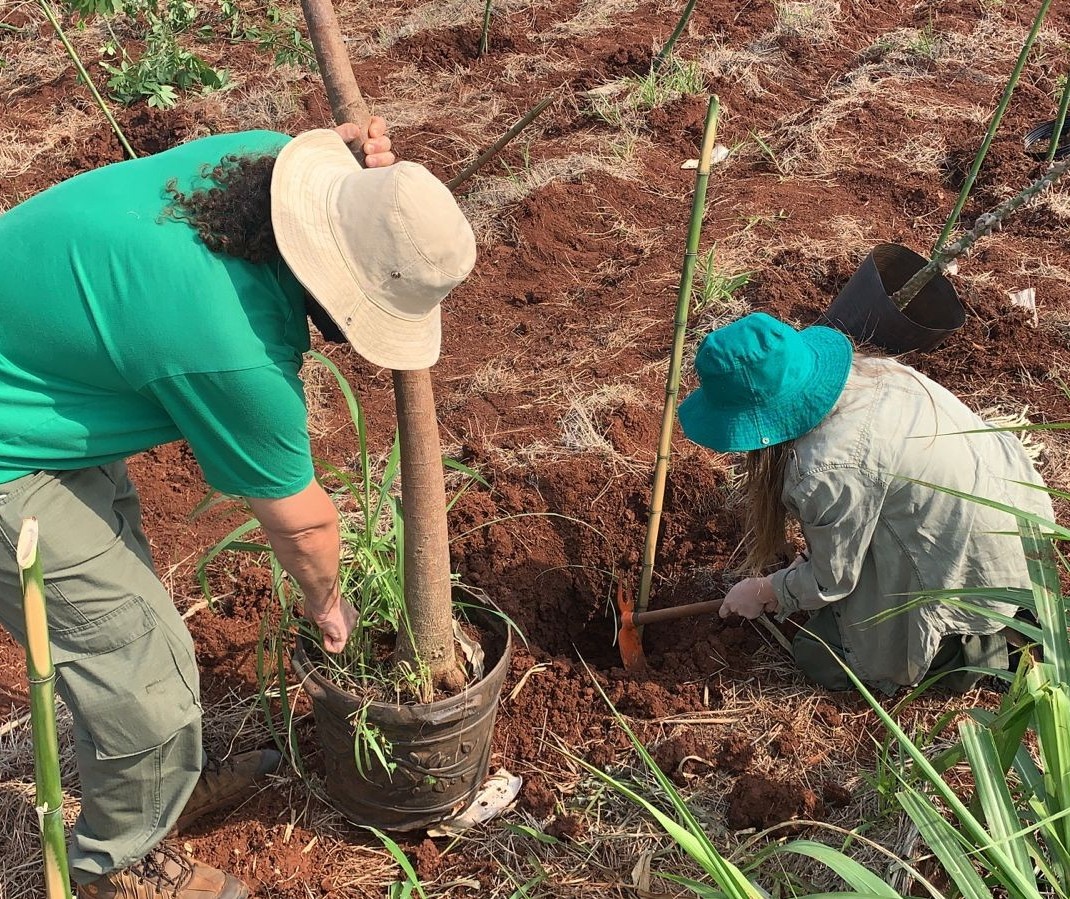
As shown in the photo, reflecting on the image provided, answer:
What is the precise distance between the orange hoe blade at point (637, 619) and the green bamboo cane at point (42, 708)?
189 cm

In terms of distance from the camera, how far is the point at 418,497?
1.88 m

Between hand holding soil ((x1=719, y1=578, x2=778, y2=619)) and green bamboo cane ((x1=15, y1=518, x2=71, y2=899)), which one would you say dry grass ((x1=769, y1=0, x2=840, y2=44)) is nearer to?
hand holding soil ((x1=719, y1=578, x2=778, y2=619))

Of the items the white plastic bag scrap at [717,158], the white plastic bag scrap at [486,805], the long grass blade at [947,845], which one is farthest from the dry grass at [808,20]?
the long grass blade at [947,845]

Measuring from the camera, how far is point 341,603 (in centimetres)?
202

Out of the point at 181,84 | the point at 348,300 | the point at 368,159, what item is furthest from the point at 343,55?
the point at 181,84

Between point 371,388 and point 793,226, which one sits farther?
point 793,226

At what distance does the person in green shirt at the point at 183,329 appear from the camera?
147cm

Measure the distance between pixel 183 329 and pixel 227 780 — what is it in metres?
1.25

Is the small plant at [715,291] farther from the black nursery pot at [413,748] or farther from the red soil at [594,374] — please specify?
the black nursery pot at [413,748]

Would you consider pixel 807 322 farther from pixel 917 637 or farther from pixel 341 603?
pixel 341 603

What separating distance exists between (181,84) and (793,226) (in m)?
3.61

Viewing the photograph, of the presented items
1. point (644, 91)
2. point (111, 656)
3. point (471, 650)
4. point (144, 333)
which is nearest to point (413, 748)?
point (471, 650)

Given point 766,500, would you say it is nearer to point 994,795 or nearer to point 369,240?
point 994,795

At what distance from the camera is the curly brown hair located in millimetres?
1485
